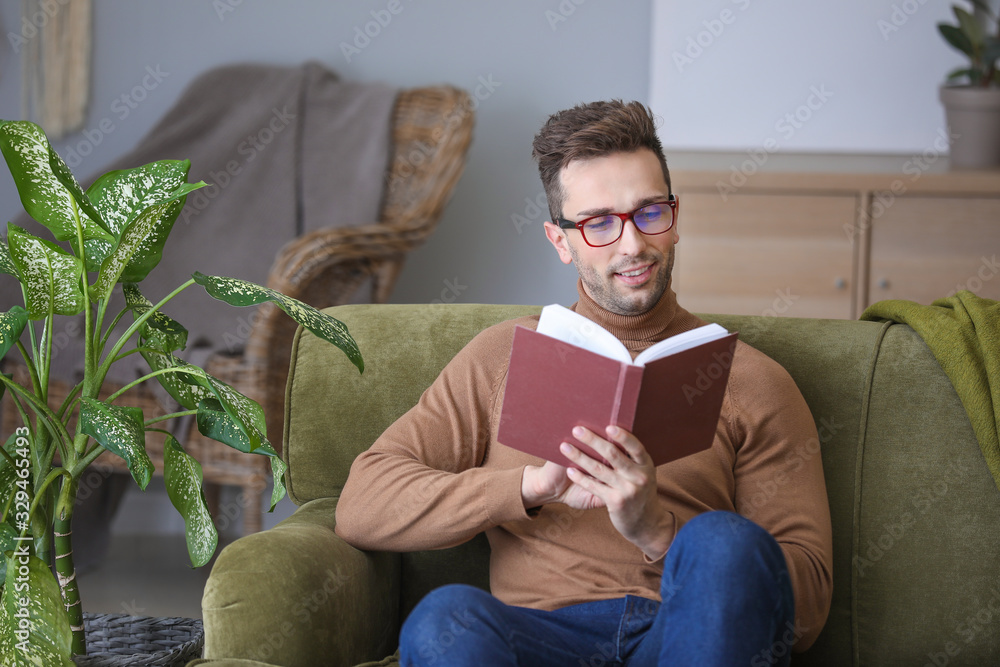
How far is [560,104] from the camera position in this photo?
112 inches

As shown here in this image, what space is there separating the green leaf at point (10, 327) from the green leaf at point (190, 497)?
0.67 ft

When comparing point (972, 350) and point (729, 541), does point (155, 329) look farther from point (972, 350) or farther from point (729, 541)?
point (972, 350)

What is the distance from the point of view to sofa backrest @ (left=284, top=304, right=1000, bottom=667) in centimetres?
120

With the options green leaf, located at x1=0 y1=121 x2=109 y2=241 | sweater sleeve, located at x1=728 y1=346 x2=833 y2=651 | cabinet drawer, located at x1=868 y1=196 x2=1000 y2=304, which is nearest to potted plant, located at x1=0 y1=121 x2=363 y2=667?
green leaf, located at x1=0 y1=121 x2=109 y2=241

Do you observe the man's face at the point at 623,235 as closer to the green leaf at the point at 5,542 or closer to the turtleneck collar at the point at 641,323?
the turtleneck collar at the point at 641,323

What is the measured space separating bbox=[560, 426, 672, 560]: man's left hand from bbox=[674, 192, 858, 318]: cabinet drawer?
4.68ft

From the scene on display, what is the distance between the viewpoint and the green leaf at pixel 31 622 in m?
0.97

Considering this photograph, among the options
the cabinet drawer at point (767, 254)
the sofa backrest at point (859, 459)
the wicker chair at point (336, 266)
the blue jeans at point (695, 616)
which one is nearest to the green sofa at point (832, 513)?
the sofa backrest at point (859, 459)

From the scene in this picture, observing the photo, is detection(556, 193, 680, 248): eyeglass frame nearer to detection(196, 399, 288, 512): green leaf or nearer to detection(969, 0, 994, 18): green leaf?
detection(196, 399, 288, 512): green leaf

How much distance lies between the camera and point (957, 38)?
96.0 inches

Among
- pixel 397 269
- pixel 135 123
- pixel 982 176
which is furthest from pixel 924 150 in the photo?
pixel 135 123

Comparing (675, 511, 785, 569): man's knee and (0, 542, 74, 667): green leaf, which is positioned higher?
(675, 511, 785, 569): man's knee

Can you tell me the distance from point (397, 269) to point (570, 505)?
1.37 meters

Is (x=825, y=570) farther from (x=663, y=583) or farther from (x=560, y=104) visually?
(x=560, y=104)
